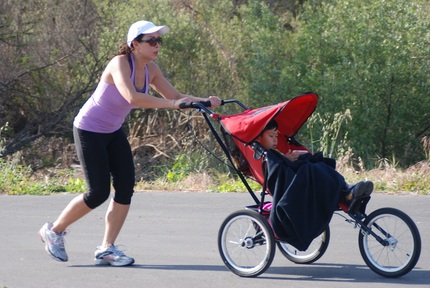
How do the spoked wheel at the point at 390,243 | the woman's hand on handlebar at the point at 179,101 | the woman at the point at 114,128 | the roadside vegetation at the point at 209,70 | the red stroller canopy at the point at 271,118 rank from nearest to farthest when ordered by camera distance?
the spoked wheel at the point at 390,243, the red stroller canopy at the point at 271,118, the woman's hand on handlebar at the point at 179,101, the woman at the point at 114,128, the roadside vegetation at the point at 209,70

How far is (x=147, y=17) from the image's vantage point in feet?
69.1

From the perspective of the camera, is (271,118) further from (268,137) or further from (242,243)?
(242,243)

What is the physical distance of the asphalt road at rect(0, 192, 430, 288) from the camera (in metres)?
6.57

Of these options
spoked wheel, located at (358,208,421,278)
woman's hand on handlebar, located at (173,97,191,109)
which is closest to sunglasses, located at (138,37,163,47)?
woman's hand on handlebar, located at (173,97,191,109)

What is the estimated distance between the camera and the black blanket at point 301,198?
6406mm

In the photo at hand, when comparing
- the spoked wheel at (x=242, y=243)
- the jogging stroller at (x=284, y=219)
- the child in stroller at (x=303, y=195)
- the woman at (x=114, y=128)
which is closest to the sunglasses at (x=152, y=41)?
the woman at (x=114, y=128)

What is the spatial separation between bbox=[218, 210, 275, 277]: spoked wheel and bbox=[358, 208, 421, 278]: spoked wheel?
758 mm

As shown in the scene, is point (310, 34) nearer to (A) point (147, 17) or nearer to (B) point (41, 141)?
(A) point (147, 17)

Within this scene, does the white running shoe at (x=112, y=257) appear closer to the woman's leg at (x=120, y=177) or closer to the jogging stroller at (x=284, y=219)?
the woman's leg at (x=120, y=177)

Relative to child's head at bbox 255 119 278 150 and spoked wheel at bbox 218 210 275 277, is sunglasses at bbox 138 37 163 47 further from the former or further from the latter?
spoked wheel at bbox 218 210 275 277

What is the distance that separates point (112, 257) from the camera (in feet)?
23.4

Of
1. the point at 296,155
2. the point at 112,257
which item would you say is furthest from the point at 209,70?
the point at 296,155

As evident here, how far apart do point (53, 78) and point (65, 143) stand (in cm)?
158

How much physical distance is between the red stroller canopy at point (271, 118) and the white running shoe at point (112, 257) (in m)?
1.35
